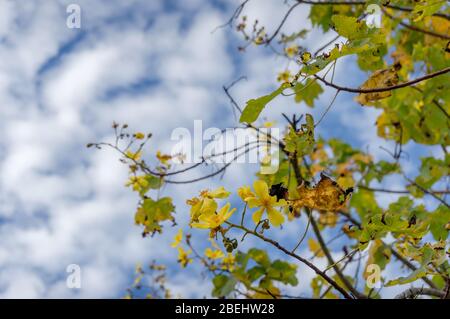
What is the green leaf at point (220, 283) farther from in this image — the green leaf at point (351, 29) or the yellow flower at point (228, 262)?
the green leaf at point (351, 29)

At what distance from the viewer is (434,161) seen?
10.4 ft

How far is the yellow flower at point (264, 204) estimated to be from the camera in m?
1.29

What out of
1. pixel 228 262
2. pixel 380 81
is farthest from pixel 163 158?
pixel 380 81

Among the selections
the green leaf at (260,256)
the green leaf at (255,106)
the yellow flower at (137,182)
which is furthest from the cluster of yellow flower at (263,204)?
the green leaf at (260,256)

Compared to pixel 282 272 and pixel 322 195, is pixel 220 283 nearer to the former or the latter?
pixel 282 272

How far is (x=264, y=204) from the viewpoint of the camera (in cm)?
130

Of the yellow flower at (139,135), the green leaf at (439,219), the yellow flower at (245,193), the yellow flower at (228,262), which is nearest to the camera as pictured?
the yellow flower at (245,193)

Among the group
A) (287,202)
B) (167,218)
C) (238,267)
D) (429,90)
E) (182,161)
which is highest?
(429,90)

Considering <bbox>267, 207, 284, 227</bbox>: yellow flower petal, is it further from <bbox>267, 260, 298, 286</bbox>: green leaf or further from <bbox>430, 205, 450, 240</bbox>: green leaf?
<bbox>267, 260, 298, 286</bbox>: green leaf

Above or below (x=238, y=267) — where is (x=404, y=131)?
above

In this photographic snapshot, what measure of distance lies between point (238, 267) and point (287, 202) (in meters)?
1.63

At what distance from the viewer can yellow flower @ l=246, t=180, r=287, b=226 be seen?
129 centimetres
